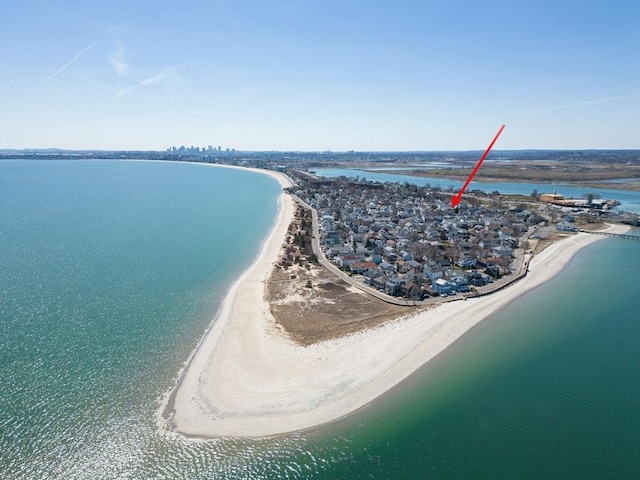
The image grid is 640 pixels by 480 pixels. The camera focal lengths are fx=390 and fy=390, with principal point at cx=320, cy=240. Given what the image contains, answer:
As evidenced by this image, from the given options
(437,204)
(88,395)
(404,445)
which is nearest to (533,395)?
(404,445)

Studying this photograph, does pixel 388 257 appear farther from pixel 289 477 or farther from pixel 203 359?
pixel 289 477

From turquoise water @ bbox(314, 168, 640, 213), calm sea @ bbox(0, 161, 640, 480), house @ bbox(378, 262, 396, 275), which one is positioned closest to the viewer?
calm sea @ bbox(0, 161, 640, 480)

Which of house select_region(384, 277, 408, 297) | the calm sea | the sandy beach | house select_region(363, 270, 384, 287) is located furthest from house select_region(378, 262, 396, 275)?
A: the calm sea

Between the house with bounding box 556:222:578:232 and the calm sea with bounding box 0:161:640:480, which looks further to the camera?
the house with bounding box 556:222:578:232

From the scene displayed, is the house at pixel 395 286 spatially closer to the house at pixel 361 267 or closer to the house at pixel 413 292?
the house at pixel 413 292

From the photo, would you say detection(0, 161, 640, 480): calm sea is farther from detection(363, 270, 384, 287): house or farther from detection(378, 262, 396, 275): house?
detection(378, 262, 396, 275): house

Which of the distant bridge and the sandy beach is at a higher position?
the sandy beach

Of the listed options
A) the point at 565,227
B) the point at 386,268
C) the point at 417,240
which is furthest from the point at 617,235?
the point at 386,268

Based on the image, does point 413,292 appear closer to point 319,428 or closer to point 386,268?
point 386,268
